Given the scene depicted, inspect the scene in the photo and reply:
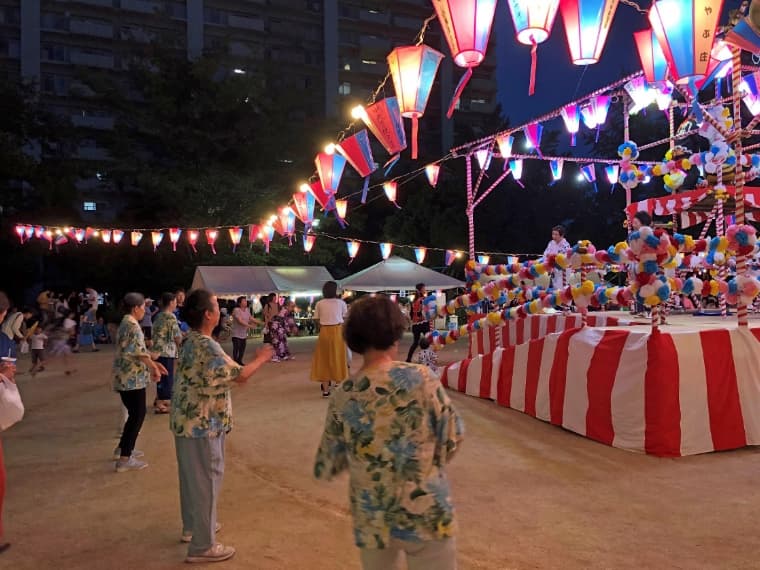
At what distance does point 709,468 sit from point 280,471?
350cm

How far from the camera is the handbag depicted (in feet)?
11.2

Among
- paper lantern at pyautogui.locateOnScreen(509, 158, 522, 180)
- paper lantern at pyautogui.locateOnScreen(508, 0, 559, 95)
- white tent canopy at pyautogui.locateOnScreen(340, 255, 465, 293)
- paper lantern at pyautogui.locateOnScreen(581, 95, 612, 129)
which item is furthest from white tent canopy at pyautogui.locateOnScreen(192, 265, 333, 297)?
paper lantern at pyautogui.locateOnScreen(508, 0, 559, 95)

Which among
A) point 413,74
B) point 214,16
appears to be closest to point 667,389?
point 413,74

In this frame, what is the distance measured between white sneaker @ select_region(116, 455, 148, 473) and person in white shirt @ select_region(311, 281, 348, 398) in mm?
3286

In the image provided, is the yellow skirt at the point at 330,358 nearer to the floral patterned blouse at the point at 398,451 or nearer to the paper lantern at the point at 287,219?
the floral patterned blouse at the point at 398,451

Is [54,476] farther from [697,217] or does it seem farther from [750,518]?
[697,217]

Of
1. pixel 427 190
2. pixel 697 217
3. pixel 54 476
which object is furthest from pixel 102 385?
pixel 427 190

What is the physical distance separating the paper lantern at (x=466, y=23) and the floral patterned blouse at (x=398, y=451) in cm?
363

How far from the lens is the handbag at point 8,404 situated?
3.42 metres

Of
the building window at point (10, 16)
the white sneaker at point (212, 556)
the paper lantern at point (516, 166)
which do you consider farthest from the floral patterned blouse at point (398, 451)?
the building window at point (10, 16)

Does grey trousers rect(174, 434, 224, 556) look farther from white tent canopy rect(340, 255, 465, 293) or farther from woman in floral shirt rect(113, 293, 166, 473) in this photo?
white tent canopy rect(340, 255, 465, 293)

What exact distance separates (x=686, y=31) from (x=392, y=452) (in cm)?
501

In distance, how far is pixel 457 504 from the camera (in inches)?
156

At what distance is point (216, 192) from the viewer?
814 inches
